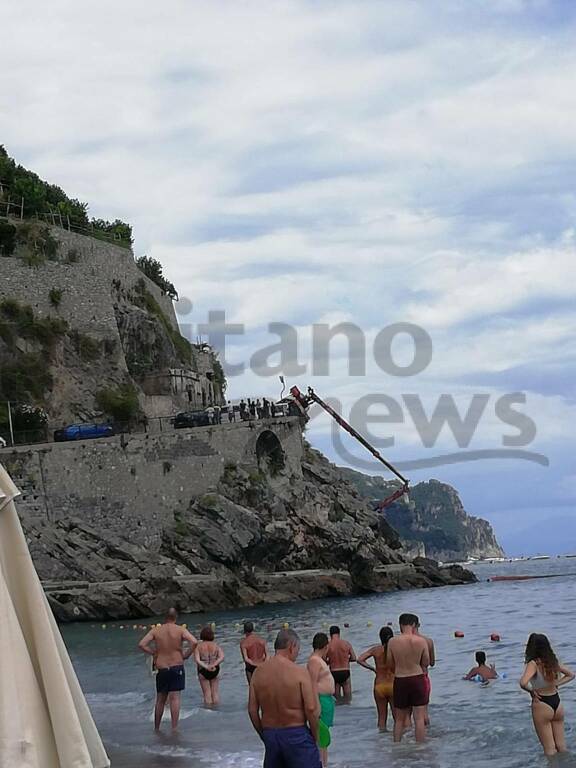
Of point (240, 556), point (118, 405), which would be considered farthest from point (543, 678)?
point (118, 405)

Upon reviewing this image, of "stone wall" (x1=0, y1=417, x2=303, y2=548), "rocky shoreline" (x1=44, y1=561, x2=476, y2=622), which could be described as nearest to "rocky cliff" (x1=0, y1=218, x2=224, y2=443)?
"stone wall" (x1=0, y1=417, x2=303, y2=548)

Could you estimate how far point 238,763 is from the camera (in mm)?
10961

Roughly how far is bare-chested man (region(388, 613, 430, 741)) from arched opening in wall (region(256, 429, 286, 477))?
38317 millimetres

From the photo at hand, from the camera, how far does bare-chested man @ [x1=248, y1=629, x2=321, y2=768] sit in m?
6.96

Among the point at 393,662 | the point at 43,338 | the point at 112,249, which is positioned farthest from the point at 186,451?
the point at 393,662

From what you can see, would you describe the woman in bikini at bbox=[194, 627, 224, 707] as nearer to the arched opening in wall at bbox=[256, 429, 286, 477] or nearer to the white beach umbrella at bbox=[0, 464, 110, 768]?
the white beach umbrella at bbox=[0, 464, 110, 768]

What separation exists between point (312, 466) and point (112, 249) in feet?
49.1

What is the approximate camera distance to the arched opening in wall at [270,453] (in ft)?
164

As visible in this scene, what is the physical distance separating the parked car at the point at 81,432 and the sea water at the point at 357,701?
9.93 metres

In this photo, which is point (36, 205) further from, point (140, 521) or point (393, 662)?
point (393, 662)

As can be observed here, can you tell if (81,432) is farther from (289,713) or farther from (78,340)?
(289,713)

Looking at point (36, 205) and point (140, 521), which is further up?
point (36, 205)

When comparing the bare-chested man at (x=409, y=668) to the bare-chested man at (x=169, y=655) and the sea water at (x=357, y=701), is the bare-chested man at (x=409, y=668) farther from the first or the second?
the bare-chested man at (x=169, y=655)

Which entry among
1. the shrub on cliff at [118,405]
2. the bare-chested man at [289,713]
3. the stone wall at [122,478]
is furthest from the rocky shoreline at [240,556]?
the bare-chested man at [289,713]
